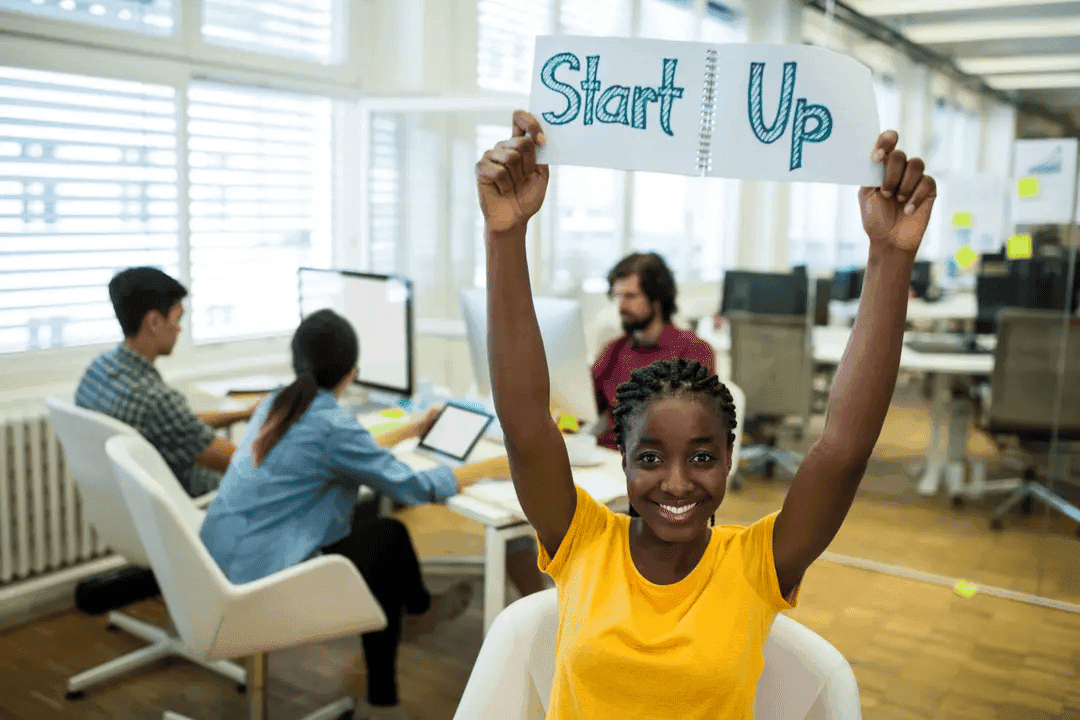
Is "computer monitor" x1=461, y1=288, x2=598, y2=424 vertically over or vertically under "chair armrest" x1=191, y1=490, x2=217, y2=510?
over

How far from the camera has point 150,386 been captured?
2.71 meters

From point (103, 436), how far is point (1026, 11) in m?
3.58

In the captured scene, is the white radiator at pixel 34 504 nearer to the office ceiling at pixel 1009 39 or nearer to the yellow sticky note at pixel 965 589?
the yellow sticky note at pixel 965 589

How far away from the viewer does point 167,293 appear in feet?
9.26

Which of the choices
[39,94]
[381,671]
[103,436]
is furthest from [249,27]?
[381,671]

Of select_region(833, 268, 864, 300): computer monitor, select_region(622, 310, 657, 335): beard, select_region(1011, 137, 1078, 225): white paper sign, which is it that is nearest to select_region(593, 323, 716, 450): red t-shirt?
select_region(622, 310, 657, 335): beard

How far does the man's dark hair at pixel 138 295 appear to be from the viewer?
9.12 ft

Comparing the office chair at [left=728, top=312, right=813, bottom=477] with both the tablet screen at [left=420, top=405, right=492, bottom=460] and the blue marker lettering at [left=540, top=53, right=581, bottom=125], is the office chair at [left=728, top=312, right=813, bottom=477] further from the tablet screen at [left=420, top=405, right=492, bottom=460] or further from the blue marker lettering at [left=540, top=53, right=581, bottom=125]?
the blue marker lettering at [left=540, top=53, right=581, bottom=125]

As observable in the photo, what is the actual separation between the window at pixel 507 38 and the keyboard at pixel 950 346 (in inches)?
95.4

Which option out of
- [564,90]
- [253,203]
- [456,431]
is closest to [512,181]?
[564,90]

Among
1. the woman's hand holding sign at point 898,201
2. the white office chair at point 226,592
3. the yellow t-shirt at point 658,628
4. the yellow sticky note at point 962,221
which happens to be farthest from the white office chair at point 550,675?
the yellow sticky note at point 962,221

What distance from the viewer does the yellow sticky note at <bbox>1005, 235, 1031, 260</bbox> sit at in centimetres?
370

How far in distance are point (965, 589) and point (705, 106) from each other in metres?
3.23

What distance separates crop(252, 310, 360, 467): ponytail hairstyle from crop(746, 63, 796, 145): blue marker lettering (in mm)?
1533
